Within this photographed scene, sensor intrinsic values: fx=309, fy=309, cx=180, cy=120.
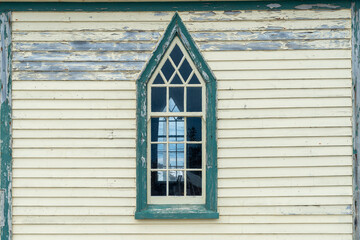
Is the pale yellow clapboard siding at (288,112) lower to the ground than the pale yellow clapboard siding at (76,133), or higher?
higher

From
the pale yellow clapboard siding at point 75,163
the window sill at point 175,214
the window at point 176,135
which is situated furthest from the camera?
the window at point 176,135

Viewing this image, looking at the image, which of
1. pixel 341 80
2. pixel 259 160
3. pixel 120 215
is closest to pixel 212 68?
pixel 259 160

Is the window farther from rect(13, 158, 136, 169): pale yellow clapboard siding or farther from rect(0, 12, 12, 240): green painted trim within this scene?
rect(0, 12, 12, 240): green painted trim

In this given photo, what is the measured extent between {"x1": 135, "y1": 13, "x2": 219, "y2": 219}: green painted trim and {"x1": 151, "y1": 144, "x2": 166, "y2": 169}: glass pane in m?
0.19

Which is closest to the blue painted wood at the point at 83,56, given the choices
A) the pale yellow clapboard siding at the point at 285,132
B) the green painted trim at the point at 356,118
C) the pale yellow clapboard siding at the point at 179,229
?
the pale yellow clapboard siding at the point at 285,132

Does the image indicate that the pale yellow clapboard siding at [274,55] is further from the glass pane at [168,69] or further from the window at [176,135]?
the glass pane at [168,69]

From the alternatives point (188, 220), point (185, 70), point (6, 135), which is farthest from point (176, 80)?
point (6, 135)

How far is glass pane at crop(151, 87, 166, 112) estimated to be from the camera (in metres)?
4.25

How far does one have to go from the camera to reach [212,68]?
4172mm

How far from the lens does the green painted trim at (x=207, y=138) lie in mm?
4043

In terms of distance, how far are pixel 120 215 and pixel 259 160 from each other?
200 cm

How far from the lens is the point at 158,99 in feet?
14.0

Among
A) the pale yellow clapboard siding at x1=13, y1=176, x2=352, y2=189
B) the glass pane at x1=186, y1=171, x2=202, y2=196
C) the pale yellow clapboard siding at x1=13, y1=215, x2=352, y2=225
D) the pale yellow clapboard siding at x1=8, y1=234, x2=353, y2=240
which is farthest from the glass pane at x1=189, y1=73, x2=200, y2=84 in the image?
the pale yellow clapboard siding at x1=8, y1=234, x2=353, y2=240

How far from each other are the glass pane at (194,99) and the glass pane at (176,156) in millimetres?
536
